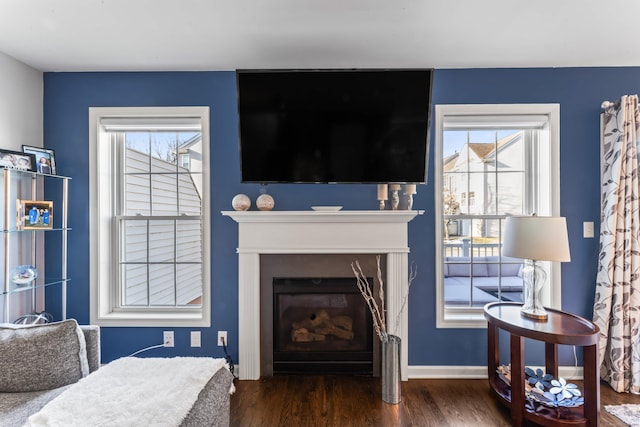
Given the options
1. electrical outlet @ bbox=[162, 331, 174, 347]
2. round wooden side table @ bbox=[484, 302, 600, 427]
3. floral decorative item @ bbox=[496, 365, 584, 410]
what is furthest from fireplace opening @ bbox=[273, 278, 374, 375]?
floral decorative item @ bbox=[496, 365, 584, 410]

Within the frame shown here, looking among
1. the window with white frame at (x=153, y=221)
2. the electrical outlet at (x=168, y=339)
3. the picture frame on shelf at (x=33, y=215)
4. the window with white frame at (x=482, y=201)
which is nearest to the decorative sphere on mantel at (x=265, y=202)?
the window with white frame at (x=153, y=221)

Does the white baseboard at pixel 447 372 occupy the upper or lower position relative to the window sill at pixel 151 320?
lower

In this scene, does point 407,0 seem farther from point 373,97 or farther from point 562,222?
point 562,222

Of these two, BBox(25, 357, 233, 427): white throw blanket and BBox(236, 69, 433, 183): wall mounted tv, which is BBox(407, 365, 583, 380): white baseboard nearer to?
BBox(236, 69, 433, 183): wall mounted tv

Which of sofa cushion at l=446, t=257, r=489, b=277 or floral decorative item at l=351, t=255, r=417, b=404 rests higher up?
sofa cushion at l=446, t=257, r=489, b=277

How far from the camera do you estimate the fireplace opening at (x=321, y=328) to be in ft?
8.11

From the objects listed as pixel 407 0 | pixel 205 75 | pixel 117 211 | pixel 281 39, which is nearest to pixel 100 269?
pixel 117 211

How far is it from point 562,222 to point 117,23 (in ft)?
9.43

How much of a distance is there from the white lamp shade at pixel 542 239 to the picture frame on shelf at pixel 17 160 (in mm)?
3230

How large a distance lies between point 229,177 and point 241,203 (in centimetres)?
28

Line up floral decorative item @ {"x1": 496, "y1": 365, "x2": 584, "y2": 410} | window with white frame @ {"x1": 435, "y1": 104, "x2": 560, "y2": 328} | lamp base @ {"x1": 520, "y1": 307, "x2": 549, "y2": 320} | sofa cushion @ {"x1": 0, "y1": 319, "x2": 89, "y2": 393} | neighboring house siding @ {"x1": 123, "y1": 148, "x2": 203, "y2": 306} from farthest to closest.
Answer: neighboring house siding @ {"x1": 123, "y1": 148, "x2": 203, "y2": 306} → window with white frame @ {"x1": 435, "y1": 104, "x2": 560, "y2": 328} → lamp base @ {"x1": 520, "y1": 307, "x2": 549, "y2": 320} → floral decorative item @ {"x1": 496, "y1": 365, "x2": 584, "y2": 410} → sofa cushion @ {"x1": 0, "y1": 319, "x2": 89, "y2": 393}

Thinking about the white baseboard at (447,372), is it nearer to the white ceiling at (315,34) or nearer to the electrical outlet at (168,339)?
the electrical outlet at (168,339)

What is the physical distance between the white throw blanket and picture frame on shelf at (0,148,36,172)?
1.59 m

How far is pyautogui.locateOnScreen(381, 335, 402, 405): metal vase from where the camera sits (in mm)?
2105
